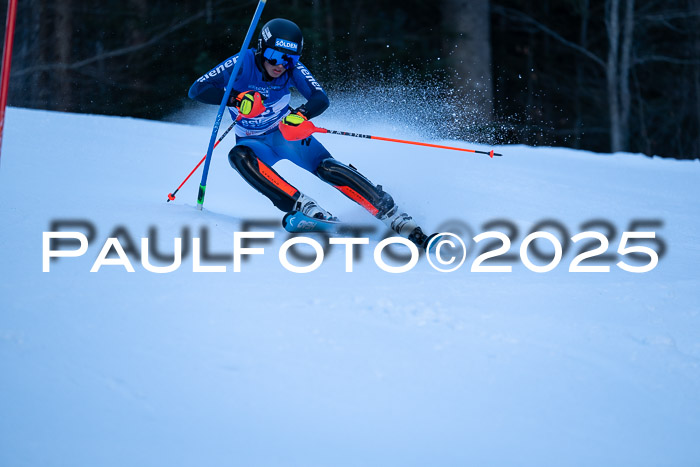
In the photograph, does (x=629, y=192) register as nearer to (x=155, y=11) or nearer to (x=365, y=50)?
(x=365, y=50)

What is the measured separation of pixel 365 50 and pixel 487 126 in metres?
6.06

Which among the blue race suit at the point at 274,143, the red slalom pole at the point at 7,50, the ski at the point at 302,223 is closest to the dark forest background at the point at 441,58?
the blue race suit at the point at 274,143

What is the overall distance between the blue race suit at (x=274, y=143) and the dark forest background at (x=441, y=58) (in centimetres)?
600

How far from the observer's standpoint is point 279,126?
15.1ft

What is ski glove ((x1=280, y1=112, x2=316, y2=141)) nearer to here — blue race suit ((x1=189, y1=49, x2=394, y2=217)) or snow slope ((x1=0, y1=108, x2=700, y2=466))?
blue race suit ((x1=189, y1=49, x2=394, y2=217))

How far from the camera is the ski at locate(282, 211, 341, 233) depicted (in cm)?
428

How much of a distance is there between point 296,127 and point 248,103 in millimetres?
346

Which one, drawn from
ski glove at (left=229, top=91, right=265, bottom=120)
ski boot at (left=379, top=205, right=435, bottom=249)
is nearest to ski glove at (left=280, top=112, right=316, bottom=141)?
ski glove at (left=229, top=91, right=265, bottom=120)

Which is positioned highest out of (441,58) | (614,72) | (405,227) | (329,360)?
(614,72)

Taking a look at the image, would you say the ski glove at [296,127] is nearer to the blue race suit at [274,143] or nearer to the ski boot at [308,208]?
the blue race suit at [274,143]

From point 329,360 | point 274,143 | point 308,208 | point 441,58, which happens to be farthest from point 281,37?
point 441,58

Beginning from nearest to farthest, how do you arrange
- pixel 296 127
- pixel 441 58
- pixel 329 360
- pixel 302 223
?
pixel 329 360, pixel 302 223, pixel 296 127, pixel 441 58

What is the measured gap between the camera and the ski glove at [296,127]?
14.6ft

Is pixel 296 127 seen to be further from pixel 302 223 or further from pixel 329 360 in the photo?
pixel 329 360
